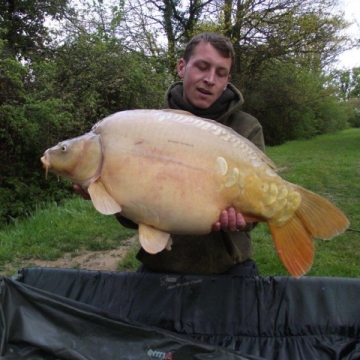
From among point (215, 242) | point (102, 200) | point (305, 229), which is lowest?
point (215, 242)

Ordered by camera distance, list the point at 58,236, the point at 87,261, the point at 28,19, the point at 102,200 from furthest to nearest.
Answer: the point at 28,19 → the point at 58,236 → the point at 87,261 → the point at 102,200

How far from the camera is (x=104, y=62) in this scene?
5781mm

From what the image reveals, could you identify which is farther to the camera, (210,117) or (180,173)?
(210,117)

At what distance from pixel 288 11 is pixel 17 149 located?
29.8ft

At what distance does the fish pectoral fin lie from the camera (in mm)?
991

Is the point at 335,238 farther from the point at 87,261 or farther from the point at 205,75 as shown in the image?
the point at 205,75

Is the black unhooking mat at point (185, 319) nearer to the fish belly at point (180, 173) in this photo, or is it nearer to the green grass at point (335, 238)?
the fish belly at point (180, 173)

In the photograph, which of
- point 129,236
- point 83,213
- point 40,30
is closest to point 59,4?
point 40,30

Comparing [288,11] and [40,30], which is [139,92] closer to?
[40,30]

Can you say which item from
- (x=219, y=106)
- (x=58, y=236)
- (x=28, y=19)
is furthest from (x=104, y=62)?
(x=219, y=106)

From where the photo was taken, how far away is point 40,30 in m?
7.00

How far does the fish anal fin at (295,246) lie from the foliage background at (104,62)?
3736 millimetres

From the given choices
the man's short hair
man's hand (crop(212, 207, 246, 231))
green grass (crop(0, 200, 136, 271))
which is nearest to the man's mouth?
the man's short hair

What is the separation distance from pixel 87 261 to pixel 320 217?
5.97ft
